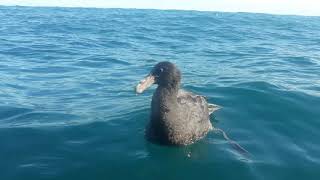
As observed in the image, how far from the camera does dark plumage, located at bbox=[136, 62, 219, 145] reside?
9.91m

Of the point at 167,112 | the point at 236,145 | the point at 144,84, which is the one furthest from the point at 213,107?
the point at 144,84

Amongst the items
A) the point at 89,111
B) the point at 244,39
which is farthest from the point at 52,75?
the point at 244,39

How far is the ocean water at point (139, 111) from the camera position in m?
9.20

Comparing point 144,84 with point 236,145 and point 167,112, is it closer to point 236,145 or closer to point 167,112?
point 167,112

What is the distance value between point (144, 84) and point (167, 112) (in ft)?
2.32

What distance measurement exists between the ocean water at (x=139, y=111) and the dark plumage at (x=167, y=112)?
0.23 m

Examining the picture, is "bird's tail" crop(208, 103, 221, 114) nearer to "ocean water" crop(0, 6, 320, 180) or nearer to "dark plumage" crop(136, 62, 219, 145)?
"ocean water" crop(0, 6, 320, 180)

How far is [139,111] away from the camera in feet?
41.3

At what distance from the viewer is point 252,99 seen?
13539 millimetres

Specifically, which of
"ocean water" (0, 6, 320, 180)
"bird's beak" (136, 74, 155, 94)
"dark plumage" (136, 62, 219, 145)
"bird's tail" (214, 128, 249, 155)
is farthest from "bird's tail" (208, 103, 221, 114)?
"bird's beak" (136, 74, 155, 94)

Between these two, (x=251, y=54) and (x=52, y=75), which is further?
(x=251, y=54)

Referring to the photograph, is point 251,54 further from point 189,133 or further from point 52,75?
point 189,133

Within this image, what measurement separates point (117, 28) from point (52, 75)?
16642mm

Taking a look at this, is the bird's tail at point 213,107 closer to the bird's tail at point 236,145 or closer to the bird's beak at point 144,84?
the bird's tail at point 236,145
